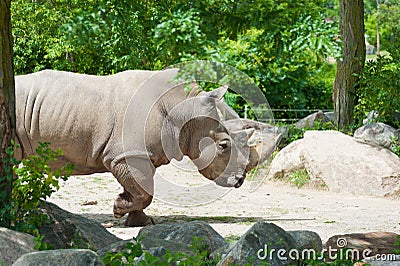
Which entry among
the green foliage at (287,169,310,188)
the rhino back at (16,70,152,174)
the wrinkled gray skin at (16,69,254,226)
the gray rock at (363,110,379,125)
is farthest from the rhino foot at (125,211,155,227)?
the gray rock at (363,110,379,125)

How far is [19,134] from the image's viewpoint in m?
8.86

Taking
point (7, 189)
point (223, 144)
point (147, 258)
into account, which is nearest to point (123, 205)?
point (223, 144)

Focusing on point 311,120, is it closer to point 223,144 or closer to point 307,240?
point 223,144

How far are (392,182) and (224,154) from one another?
11.3ft

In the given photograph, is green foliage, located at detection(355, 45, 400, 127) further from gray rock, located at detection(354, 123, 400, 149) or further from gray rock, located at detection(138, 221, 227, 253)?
gray rock, located at detection(138, 221, 227, 253)

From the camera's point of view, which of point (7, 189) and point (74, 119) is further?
point (74, 119)

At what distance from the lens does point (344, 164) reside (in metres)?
11.9

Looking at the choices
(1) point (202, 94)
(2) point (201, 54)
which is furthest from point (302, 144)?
(2) point (201, 54)

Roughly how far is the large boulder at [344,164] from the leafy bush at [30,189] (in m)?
6.98

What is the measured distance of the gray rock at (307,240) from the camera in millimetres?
5547

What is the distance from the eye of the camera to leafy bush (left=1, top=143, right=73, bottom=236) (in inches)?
216

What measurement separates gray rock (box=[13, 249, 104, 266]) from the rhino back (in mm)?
4494

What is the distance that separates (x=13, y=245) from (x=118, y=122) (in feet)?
13.6

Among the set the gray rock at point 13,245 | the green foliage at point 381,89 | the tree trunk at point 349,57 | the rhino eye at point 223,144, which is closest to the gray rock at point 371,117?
the green foliage at point 381,89
